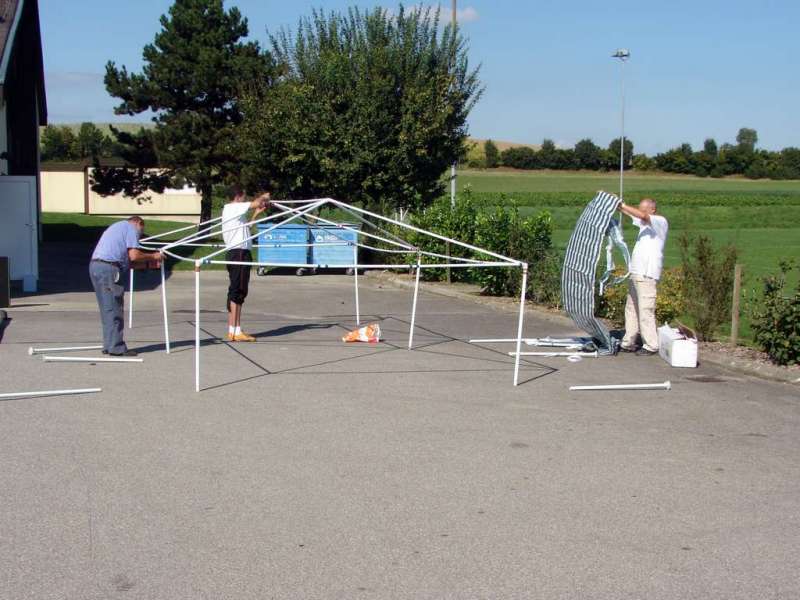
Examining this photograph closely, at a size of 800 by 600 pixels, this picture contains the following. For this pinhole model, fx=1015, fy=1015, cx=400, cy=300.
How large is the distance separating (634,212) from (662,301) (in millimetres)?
2943

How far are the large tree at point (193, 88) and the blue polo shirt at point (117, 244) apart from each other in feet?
85.1

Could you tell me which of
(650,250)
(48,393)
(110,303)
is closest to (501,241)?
(650,250)

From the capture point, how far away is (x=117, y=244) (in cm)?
1216

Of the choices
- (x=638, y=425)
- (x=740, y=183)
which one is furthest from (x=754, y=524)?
(x=740, y=183)

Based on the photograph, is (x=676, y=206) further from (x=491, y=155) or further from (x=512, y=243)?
(x=512, y=243)

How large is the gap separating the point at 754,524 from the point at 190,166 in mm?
34731

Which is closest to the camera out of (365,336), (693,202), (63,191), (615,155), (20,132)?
(365,336)

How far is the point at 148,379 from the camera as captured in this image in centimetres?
1068

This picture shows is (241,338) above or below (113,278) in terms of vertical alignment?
below

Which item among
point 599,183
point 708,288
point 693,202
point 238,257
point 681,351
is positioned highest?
point 599,183

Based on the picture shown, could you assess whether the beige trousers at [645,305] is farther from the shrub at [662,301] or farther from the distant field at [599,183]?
the distant field at [599,183]

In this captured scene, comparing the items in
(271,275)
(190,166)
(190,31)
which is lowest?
(271,275)

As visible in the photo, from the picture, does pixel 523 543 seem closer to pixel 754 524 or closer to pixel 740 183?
pixel 754 524

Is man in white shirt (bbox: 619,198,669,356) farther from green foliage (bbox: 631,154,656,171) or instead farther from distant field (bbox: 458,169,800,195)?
green foliage (bbox: 631,154,656,171)
